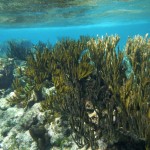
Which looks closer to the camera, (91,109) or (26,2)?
(91,109)

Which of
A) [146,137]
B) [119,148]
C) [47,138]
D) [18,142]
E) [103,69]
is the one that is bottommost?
[18,142]

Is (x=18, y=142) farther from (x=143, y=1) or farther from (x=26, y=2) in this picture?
(x=143, y=1)

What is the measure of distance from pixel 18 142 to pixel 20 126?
655mm

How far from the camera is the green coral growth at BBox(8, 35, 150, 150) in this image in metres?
5.47

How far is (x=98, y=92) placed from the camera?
690 cm

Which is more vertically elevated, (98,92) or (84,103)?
(98,92)

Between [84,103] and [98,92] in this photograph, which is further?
[98,92]

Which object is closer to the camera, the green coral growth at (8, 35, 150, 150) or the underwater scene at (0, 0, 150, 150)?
the green coral growth at (8, 35, 150, 150)

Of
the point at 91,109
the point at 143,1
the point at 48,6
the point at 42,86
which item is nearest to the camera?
the point at 91,109

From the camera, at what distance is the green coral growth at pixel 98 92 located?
215 inches

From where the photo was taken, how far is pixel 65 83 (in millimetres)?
7539

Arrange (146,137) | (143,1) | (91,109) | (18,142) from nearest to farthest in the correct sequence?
(146,137), (91,109), (18,142), (143,1)

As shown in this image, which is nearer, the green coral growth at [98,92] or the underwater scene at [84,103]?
the green coral growth at [98,92]

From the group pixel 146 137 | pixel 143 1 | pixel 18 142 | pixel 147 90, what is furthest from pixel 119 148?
pixel 143 1
